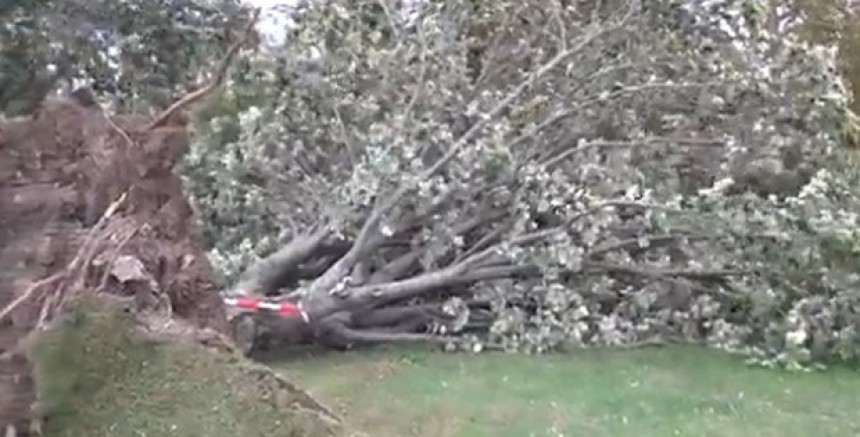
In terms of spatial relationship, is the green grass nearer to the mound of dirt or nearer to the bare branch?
the mound of dirt

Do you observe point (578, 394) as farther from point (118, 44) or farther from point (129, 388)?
point (118, 44)

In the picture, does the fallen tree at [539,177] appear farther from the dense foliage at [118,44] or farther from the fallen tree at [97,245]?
the fallen tree at [97,245]

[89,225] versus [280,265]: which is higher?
[89,225]

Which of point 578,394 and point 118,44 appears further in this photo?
point 118,44

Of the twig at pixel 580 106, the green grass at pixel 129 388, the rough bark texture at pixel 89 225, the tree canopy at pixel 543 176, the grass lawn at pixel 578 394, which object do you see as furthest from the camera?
the twig at pixel 580 106

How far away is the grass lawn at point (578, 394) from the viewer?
21.6 ft

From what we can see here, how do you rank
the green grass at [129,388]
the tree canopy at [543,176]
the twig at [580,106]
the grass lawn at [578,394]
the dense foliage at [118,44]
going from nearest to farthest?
the green grass at [129,388] < the grass lawn at [578,394] < the tree canopy at [543,176] < the twig at [580,106] < the dense foliage at [118,44]

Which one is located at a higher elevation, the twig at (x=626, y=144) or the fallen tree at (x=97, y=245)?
the twig at (x=626, y=144)

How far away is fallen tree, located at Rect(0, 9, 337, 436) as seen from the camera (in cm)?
425

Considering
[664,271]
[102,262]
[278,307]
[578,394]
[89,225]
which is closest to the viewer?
[102,262]

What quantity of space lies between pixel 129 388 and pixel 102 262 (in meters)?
0.56

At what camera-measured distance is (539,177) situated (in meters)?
8.57

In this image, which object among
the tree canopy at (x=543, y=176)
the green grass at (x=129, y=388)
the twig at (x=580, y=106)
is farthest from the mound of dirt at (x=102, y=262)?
the twig at (x=580, y=106)

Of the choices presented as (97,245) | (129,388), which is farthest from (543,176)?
(129,388)
